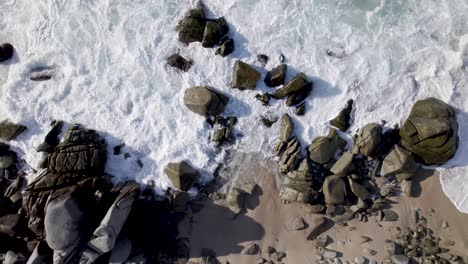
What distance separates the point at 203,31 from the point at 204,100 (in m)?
2.18

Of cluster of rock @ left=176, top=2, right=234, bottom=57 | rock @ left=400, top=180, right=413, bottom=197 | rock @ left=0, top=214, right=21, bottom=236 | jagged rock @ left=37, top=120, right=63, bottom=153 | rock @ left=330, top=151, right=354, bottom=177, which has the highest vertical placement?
cluster of rock @ left=176, top=2, right=234, bottom=57

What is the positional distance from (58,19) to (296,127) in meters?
8.26

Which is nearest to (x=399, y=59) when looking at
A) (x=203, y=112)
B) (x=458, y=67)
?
(x=458, y=67)

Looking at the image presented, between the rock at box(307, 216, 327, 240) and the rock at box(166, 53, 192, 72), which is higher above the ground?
the rock at box(166, 53, 192, 72)

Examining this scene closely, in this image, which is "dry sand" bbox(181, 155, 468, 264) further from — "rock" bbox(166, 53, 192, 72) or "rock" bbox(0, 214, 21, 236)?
"rock" bbox(0, 214, 21, 236)

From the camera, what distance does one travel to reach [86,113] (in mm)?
12352

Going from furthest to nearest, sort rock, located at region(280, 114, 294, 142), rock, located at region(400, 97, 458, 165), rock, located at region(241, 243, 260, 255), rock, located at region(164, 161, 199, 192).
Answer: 1. rock, located at region(280, 114, 294, 142)
2. rock, located at region(164, 161, 199, 192)
3. rock, located at region(241, 243, 260, 255)
4. rock, located at region(400, 97, 458, 165)

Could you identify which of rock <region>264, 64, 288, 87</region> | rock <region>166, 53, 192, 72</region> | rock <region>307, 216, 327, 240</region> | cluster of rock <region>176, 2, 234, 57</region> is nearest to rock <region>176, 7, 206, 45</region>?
cluster of rock <region>176, 2, 234, 57</region>

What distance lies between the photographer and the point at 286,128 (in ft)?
38.7

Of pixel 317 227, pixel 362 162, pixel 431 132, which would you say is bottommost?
pixel 317 227

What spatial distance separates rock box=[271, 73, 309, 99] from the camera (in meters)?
11.7

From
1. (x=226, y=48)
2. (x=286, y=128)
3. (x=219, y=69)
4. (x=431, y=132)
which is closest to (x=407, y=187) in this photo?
(x=431, y=132)

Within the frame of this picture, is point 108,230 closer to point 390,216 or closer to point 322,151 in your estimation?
point 322,151

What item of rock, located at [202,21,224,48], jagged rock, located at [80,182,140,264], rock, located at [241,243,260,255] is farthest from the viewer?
rock, located at [202,21,224,48]
